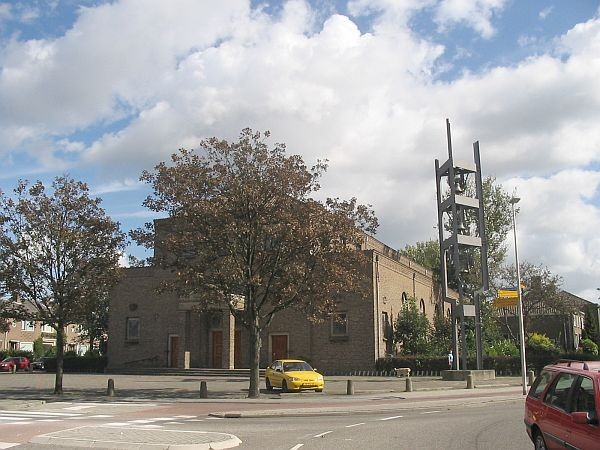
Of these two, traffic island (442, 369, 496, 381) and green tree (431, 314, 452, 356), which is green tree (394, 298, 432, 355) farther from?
traffic island (442, 369, 496, 381)

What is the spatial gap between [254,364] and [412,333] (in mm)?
19160

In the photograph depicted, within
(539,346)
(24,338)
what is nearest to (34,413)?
(539,346)

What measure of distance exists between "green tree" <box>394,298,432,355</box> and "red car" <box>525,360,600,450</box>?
3267 cm

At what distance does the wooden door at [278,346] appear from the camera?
42469 millimetres

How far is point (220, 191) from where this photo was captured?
25.3 meters

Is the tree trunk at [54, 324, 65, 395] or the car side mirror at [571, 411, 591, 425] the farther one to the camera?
the tree trunk at [54, 324, 65, 395]

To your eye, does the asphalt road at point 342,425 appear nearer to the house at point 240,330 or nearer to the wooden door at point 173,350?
the house at point 240,330

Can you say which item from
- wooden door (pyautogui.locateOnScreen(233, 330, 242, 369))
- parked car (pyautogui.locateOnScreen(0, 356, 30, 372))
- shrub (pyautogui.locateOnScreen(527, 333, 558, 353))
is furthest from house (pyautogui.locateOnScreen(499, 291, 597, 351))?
parked car (pyautogui.locateOnScreen(0, 356, 30, 372))

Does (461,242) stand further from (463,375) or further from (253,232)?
(253,232)

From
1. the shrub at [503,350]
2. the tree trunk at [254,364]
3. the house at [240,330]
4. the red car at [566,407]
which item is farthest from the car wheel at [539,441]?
the shrub at [503,350]

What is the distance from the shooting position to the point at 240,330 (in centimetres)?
4338

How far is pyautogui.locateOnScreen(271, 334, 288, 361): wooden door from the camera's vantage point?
42.5 m

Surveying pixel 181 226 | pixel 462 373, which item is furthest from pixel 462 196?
pixel 181 226

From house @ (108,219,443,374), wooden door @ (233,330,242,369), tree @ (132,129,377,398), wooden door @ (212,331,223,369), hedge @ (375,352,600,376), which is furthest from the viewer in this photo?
wooden door @ (212,331,223,369)
